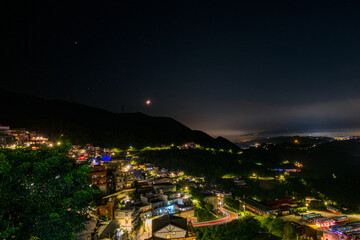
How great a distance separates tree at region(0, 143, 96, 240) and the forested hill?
123 feet

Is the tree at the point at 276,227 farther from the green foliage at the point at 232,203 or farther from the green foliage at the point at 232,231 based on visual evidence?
the green foliage at the point at 232,203

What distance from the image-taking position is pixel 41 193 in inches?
203

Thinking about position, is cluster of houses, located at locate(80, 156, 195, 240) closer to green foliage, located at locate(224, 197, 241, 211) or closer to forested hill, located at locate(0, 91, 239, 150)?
green foliage, located at locate(224, 197, 241, 211)

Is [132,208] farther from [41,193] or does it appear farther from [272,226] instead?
[272,226]

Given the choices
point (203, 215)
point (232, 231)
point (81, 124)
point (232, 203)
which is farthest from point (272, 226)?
point (81, 124)

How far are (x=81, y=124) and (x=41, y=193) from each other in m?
65.4

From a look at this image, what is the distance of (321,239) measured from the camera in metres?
16.5

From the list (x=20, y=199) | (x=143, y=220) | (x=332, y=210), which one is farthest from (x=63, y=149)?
(x=332, y=210)

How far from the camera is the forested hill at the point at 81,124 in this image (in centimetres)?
4656

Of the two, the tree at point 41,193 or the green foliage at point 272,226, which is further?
the green foliage at point 272,226

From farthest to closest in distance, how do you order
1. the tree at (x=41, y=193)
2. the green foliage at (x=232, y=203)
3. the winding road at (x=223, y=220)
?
the green foliage at (x=232, y=203) < the winding road at (x=223, y=220) < the tree at (x=41, y=193)

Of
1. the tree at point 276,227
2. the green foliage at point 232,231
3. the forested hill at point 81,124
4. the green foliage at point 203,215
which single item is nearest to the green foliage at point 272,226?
the tree at point 276,227

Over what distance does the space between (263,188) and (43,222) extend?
33.9 m

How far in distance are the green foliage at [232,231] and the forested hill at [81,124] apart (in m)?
34.3
